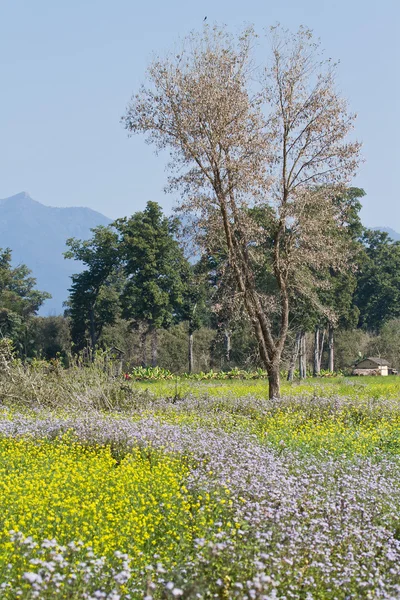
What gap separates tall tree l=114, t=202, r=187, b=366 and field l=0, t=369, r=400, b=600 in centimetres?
3146

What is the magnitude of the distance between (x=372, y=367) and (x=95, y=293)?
2104 centimetres

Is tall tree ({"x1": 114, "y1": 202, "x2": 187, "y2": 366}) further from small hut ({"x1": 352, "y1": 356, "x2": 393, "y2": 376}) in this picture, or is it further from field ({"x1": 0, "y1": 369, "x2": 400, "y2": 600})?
field ({"x1": 0, "y1": 369, "x2": 400, "y2": 600})

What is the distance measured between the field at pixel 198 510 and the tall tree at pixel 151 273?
31460 millimetres

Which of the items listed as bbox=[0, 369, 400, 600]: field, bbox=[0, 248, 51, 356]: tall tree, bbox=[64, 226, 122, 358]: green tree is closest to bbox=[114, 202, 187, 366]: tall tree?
bbox=[64, 226, 122, 358]: green tree

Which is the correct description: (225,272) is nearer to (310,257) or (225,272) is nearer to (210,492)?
(310,257)

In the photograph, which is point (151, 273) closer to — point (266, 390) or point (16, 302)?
point (16, 302)

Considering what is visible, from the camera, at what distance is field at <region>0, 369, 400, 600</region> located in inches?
194

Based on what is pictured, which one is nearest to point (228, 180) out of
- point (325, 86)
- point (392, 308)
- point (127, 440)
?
point (325, 86)

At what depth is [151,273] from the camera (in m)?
45.7

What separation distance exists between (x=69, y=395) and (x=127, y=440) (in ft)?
19.1

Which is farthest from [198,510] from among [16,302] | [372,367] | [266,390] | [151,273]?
[16,302]

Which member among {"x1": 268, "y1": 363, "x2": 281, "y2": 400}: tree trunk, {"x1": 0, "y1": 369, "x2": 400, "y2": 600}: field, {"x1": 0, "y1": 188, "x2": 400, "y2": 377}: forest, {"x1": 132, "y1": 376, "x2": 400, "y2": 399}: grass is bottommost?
{"x1": 0, "y1": 369, "x2": 400, "y2": 600}: field

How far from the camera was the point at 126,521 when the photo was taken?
639 centimetres

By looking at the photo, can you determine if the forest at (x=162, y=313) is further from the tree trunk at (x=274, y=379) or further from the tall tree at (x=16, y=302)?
the tree trunk at (x=274, y=379)
